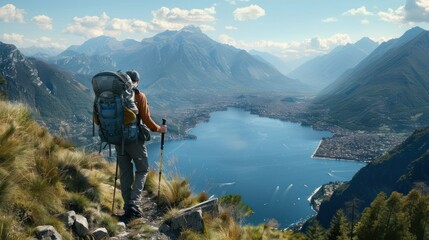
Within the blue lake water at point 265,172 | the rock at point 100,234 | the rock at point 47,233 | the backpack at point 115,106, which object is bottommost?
the blue lake water at point 265,172

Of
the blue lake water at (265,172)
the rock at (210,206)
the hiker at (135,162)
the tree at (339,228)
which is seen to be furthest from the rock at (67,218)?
the blue lake water at (265,172)

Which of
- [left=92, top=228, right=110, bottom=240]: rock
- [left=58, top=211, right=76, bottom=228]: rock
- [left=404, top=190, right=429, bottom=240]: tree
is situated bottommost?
[left=404, top=190, right=429, bottom=240]: tree

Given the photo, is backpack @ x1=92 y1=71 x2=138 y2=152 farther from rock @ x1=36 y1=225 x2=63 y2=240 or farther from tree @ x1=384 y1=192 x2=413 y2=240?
tree @ x1=384 y1=192 x2=413 y2=240

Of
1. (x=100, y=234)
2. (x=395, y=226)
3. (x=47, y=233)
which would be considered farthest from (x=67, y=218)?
(x=395, y=226)

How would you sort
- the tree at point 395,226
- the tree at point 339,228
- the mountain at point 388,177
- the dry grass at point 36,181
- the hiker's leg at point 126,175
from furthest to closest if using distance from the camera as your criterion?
the mountain at point 388,177 < the tree at point 395,226 < the tree at point 339,228 < the hiker's leg at point 126,175 < the dry grass at point 36,181

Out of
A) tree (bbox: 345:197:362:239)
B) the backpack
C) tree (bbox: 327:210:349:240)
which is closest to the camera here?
the backpack

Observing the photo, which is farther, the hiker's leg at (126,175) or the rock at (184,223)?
the hiker's leg at (126,175)

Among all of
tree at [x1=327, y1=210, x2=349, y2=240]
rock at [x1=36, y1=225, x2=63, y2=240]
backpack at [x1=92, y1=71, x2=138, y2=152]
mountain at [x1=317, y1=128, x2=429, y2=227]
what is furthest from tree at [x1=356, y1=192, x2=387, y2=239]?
mountain at [x1=317, y1=128, x2=429, y2=227]

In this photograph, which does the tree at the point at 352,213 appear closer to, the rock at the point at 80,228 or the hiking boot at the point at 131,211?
the hiking boot at the point at 131,211
